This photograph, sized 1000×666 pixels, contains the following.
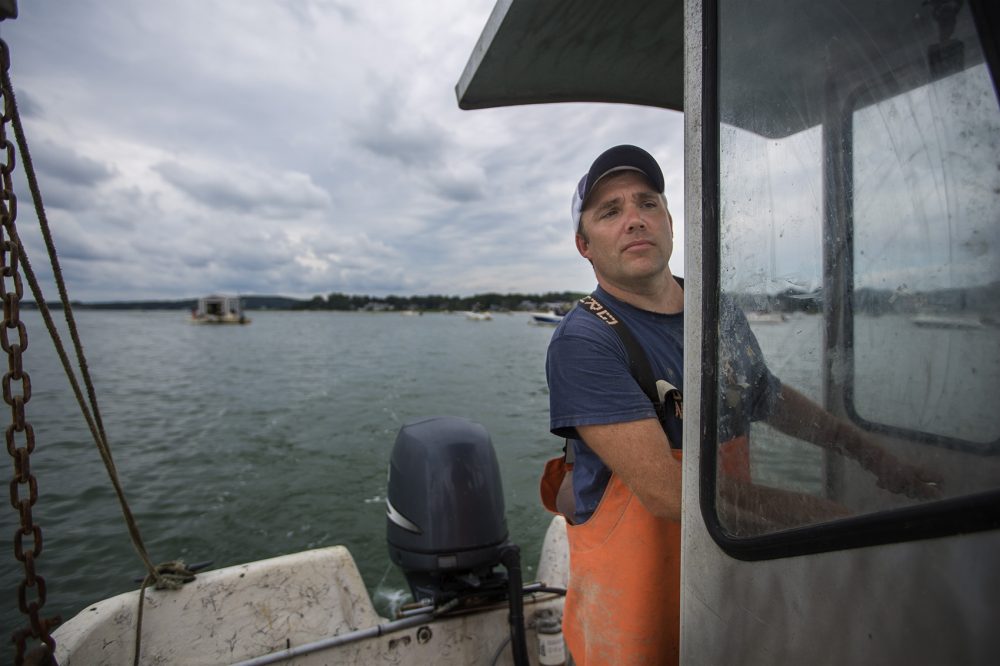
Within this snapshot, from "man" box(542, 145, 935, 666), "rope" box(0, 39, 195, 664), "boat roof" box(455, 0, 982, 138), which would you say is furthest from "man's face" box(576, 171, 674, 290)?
"rope" box(0, 39, 195, 664)

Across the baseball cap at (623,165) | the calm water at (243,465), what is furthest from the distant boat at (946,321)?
the calm water at (243,465)

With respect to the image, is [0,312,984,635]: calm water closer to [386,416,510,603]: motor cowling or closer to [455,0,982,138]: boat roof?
[455,0,982,138]: boat roof

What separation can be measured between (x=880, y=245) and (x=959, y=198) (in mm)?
115

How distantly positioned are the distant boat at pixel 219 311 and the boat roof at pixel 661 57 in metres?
75.7

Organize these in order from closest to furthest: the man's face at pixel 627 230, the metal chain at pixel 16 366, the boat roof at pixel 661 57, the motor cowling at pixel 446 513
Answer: the boat roof at pixel 661 57
the metal chain at pixel 16 366
the man's face at pixel 627 230
the motor cowling at pixel 446 513

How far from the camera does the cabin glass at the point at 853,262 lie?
63 cm

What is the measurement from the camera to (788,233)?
2.84 feet

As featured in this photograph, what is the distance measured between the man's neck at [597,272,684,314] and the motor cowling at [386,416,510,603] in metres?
1.31

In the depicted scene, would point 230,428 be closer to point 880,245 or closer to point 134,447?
point 134,447

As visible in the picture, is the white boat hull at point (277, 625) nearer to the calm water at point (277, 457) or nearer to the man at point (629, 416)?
the man at point (629, 416)

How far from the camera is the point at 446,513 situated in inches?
94.8

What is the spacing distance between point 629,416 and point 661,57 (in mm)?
1303

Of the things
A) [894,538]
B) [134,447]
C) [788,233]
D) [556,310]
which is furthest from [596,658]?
[556,310]

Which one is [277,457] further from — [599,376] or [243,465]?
[599,376]
